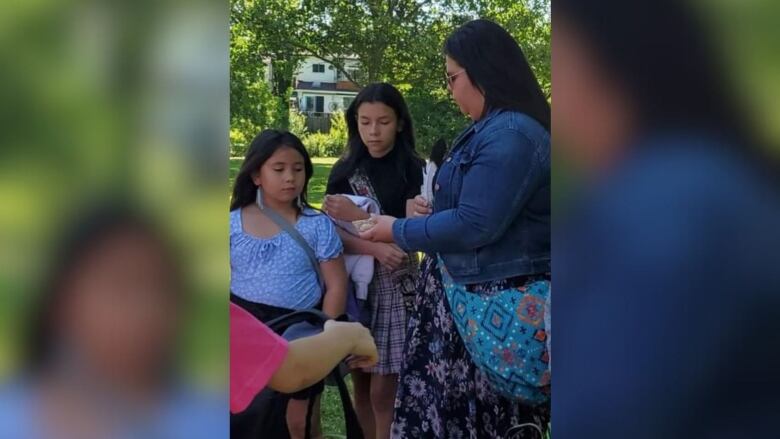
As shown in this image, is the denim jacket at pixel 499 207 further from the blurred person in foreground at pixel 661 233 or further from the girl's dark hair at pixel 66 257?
the girl's dark hair at pixel 66 257

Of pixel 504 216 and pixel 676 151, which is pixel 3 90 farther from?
pixel 504 216

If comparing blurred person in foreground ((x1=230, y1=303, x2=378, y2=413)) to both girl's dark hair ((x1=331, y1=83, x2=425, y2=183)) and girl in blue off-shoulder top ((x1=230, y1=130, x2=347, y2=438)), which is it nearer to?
girl in blue off-shoulder top ((x1=230, y1=130, x2=347, y2=438))

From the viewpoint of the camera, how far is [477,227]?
187 cm

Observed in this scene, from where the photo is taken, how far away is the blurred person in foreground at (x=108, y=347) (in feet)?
2.94

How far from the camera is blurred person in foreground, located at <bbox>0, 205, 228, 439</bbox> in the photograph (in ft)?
2.94

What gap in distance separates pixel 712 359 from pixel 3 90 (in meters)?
0.86

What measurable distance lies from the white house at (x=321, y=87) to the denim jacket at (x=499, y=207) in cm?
167

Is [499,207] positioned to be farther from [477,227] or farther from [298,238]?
[298,238]

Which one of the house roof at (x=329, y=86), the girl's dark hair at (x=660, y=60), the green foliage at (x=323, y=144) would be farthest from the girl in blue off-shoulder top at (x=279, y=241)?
the girl's dark hair at (x=660, y=60)

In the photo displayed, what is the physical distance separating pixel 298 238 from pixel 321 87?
1230 millimetres

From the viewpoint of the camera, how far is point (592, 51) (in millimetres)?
1042

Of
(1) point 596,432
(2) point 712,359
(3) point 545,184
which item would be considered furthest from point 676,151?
(3) point 545,184

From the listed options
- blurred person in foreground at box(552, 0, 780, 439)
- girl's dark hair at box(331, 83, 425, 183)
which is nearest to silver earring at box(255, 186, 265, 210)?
girl's dark hair at box(331, 83, 425, 183)

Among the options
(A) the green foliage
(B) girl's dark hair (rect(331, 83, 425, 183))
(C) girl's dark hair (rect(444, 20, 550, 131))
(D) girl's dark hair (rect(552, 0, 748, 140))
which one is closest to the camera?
Result: (D) girl's dark hair (rect(552, 0, 748, 140))
